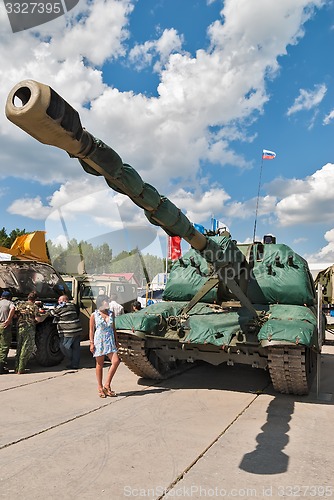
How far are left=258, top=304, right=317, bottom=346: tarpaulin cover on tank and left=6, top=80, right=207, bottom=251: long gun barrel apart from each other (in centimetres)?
181

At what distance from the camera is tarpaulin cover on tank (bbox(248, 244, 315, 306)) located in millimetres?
7031

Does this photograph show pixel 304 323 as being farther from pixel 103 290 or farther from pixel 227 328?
pixel 103 290

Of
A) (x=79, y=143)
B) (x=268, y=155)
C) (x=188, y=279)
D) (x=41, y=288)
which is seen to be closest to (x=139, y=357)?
(x=188, y=279)

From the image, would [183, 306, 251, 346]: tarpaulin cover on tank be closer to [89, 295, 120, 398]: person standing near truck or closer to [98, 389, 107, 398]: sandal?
[89, 295, 120, 398]: person standing near truck

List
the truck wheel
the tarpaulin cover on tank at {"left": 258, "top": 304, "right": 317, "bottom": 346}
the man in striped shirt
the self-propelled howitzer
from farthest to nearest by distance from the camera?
the truck wheel
the man in striped shirt
the tarpaulin cover on tank at {"left": 258, "top": 304, "right": 317, "bottom": 346}
the self-propelled howitzer

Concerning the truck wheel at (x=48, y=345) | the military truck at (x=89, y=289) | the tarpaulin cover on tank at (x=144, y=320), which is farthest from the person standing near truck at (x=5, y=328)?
the tarpaulin cover on tank at (x=144, y=320)

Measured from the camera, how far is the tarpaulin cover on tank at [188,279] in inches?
304

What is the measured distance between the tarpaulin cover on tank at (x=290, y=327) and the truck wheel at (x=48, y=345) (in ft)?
15.0

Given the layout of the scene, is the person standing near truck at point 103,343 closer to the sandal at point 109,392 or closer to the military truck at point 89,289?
the sandal at point 109,392

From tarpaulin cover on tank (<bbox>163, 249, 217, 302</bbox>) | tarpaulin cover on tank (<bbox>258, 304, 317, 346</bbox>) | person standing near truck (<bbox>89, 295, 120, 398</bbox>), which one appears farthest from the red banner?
tarpaulin cover on tank (<bbox>258, 304, 317, 346</bbox>)

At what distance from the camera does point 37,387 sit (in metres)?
6.75

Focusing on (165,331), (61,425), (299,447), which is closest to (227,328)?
(165,331)

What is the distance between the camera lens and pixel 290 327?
5551 millimetres

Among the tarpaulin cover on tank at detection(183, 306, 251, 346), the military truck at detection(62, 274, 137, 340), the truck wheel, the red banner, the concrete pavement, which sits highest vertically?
the red banner
